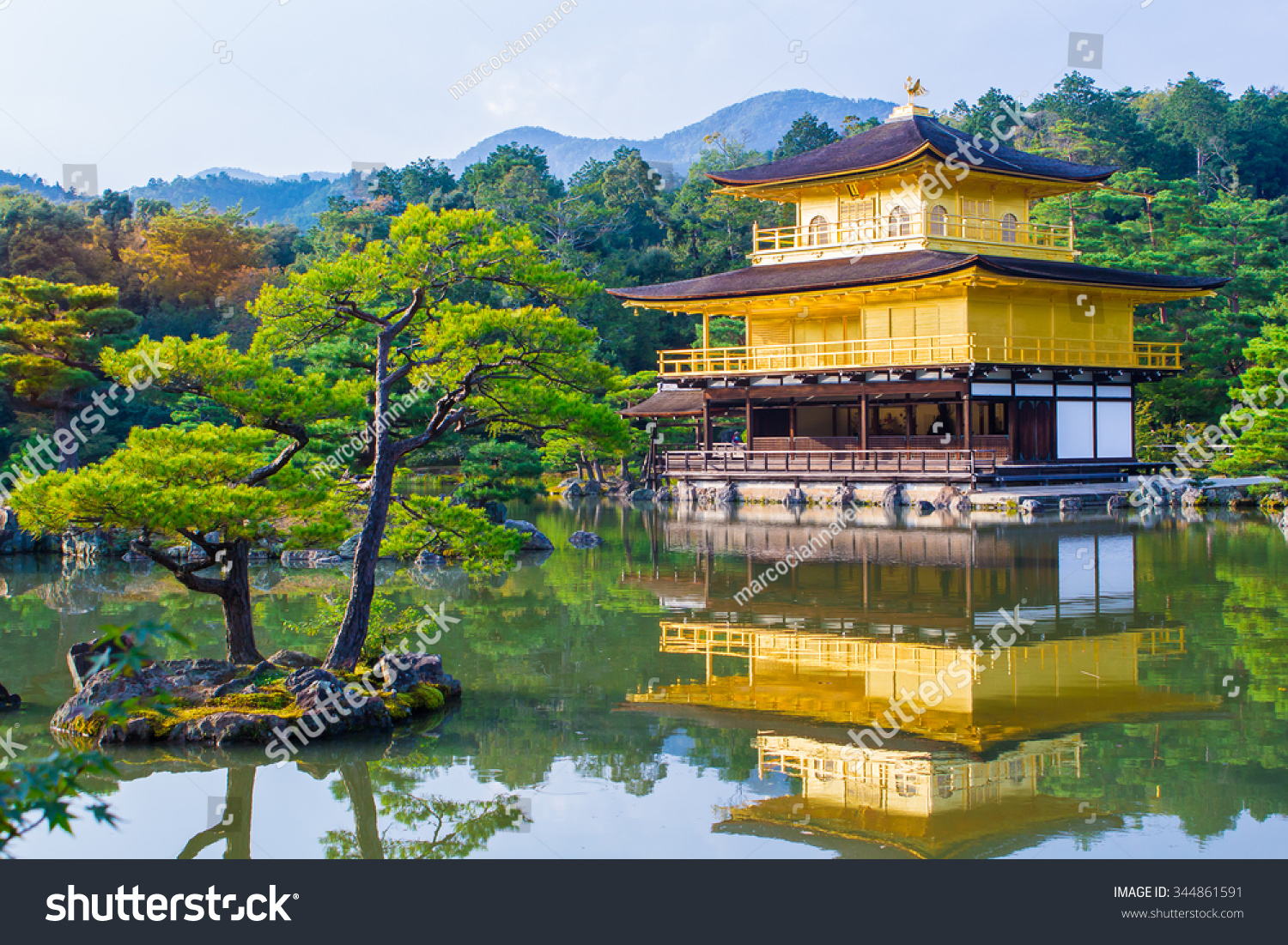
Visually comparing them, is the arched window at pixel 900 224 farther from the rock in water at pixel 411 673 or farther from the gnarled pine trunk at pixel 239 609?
the gnarled pine trunk at pixel 239 609

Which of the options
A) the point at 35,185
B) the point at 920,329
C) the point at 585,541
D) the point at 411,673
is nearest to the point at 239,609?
the point at 411,673

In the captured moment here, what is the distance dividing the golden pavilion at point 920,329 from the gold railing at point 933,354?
6 cm

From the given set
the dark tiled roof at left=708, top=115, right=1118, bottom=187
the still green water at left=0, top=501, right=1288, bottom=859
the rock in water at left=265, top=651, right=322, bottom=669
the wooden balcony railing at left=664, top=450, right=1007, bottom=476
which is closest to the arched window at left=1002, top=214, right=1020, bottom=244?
the dark tiled roof at left=708, top=115, right=1118, bottom=187

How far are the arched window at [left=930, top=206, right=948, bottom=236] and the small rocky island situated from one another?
78.8ft

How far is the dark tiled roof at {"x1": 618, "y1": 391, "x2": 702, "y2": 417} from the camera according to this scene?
33625 millimetres

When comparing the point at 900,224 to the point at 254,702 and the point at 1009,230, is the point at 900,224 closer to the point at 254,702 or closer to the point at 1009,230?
the point at 1009,230

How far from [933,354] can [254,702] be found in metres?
22.3

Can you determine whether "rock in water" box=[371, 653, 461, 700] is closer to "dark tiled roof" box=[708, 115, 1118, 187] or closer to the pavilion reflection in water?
the pavilion reflection in water

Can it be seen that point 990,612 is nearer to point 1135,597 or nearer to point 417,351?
point 1135,597

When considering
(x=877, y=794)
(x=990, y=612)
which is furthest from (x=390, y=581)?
(x=877, y=794)

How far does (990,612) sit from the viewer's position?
521 inches

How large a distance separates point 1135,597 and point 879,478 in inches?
578

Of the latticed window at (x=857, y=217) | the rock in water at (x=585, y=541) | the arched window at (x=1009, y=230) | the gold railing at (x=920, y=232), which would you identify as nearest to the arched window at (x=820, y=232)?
the gold railing at (x=920, y=232)

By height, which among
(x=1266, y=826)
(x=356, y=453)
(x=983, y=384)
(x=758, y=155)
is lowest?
(x=1266, y=826)
